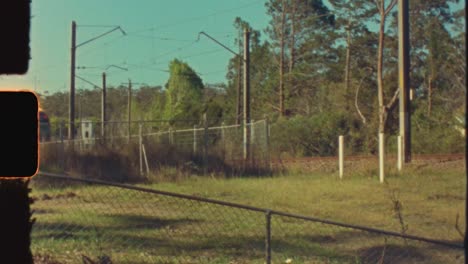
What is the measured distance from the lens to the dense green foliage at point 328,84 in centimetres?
2344

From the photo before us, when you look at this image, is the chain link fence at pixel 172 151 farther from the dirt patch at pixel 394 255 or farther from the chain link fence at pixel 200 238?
the dirt patch at pixel 394 255

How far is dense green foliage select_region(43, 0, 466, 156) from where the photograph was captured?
2344cm

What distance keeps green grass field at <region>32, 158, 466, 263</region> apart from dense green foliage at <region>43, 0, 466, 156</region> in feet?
26.9

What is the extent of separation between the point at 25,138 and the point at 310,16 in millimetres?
31777

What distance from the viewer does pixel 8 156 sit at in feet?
4.81

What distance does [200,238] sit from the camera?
7.52m

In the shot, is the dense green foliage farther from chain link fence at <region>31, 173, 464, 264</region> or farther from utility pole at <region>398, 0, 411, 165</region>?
chain link fence at <region>31, 173, 464, 264</region>

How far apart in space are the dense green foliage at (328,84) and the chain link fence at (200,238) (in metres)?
12.5

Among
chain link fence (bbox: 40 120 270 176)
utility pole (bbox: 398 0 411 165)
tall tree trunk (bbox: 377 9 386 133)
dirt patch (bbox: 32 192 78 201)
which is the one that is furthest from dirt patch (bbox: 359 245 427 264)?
tall tree trunk (bbox: 377 9 386 133)

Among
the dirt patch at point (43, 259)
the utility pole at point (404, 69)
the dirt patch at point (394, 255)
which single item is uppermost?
the utility pole at point (404, 69)

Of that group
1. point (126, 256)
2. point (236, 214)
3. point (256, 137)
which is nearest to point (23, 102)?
point (126, 256)

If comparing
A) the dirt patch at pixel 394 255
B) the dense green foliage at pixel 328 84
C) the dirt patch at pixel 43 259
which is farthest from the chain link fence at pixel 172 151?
the dirt patch at pixel 43 259

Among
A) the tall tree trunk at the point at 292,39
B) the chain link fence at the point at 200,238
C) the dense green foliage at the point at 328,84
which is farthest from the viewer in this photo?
the tall tree trunk at the point at 292,39

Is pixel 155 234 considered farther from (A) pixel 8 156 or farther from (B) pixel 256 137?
(B) pixel 256 137
